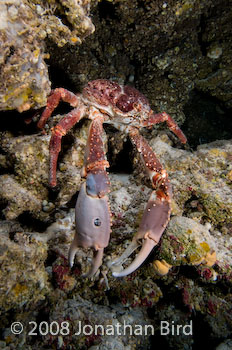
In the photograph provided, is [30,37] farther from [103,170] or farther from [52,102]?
[103,170]

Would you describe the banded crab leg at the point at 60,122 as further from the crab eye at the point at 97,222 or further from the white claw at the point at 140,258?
the white claw at the point at 140,258

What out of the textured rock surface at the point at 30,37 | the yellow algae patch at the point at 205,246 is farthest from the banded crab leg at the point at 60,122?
the yellow algae patch at the point at 205,246

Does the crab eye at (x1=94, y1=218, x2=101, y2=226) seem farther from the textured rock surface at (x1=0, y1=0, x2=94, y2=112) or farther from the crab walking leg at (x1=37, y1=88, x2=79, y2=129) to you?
the crab walking leg at (x1=37, y1=88, x2=79, y2=129)

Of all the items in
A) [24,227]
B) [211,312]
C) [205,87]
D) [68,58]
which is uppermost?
[205,87]

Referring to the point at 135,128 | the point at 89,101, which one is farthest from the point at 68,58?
the point at 135,128

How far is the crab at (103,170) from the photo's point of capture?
1.95 m

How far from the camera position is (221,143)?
9.93 ft

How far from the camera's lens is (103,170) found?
219 cm

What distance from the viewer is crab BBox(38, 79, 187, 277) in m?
1.95

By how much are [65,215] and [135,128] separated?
4.88ft

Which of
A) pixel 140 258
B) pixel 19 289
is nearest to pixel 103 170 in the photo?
pixel 140 258

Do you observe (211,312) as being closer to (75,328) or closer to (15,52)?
(75,328)

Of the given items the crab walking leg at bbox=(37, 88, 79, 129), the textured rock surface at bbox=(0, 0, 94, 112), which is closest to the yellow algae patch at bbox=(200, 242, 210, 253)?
the textured rock surface at bbox=(0, 0, 94, 112)

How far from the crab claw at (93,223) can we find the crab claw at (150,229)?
0.35m
